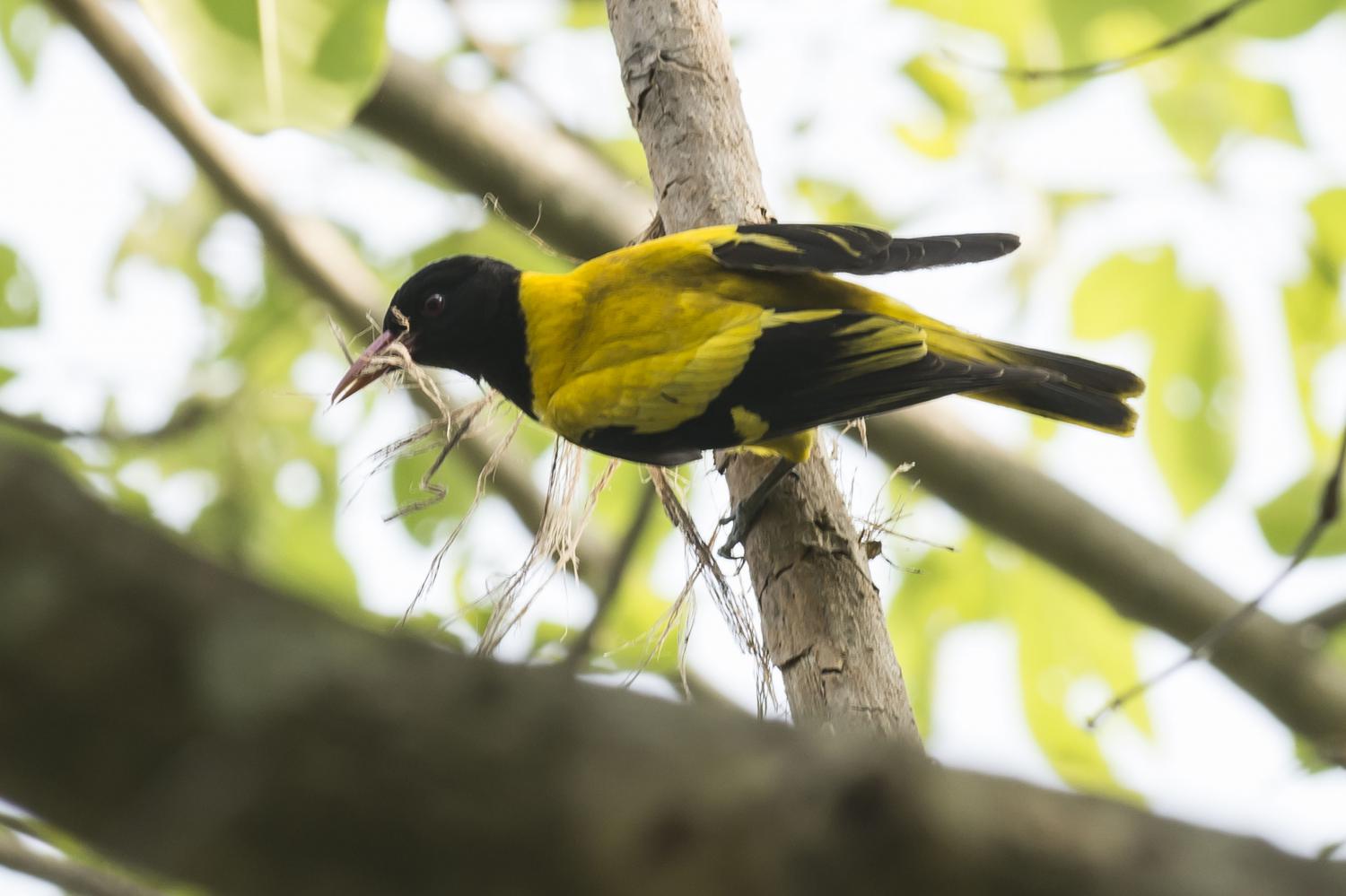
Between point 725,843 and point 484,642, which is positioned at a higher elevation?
point 484,642

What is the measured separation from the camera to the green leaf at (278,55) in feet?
10.8

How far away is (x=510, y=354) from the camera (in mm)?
3770

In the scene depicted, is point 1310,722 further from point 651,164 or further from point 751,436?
point 651,164

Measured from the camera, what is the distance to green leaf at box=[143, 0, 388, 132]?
10.8ft

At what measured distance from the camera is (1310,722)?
13.0ft

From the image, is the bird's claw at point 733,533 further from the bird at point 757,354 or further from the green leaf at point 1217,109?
the green leaf at point 1217,109

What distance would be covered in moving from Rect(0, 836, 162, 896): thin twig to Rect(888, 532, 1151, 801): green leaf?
303 cm

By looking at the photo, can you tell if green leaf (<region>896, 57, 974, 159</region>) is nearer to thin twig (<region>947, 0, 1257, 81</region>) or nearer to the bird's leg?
thin twig (<region>947, 0, 1257, 81</region>)

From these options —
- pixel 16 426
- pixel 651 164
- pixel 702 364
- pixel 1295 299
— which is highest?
pixel 1295 299

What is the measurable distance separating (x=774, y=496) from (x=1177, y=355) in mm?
1967

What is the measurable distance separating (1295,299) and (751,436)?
2.16m

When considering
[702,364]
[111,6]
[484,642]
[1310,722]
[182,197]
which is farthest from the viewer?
[182,197]

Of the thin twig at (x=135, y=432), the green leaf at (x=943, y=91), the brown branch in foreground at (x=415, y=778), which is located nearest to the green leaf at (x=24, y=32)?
the thin twig at (x=135, y=432)

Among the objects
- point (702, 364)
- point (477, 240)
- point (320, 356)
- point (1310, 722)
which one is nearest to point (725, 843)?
point (702, 364)
